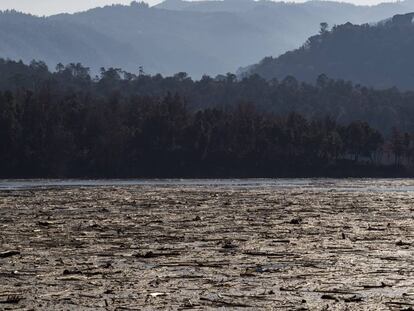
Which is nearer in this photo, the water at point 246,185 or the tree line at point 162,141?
the water at point 246,185

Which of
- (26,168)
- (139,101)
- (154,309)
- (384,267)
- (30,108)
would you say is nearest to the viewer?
(154,309)

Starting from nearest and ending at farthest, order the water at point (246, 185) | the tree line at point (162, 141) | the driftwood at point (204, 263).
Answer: the driftwood at point (204, 263), the water at point (246, 185), the tree line at point (162, 141)

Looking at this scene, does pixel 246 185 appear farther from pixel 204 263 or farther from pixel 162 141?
pixel 204 263

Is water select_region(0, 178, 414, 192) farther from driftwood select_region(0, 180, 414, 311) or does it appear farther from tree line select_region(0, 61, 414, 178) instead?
driftwood select_region(0, 180, 414, 311)

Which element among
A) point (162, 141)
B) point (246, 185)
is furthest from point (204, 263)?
point (162, 141)

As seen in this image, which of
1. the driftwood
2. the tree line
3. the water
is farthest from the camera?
the tree line

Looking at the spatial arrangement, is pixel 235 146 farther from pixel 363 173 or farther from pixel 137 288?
pixel 137 288

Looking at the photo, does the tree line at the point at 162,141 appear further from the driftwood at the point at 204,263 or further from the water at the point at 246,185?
the driftwood at the point at 204,263

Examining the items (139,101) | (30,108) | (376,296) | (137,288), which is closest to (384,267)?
(376,296)

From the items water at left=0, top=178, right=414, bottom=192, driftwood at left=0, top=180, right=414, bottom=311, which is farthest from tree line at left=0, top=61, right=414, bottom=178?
driftwood at left=0, top=180, right=414, bottom=311

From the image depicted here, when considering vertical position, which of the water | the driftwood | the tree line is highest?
the tree line

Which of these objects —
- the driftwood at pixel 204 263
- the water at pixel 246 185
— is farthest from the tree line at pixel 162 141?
the driftwood at pixel 204 263

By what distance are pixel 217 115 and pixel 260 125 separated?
732 centimetres

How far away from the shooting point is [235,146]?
145250 millimetres
